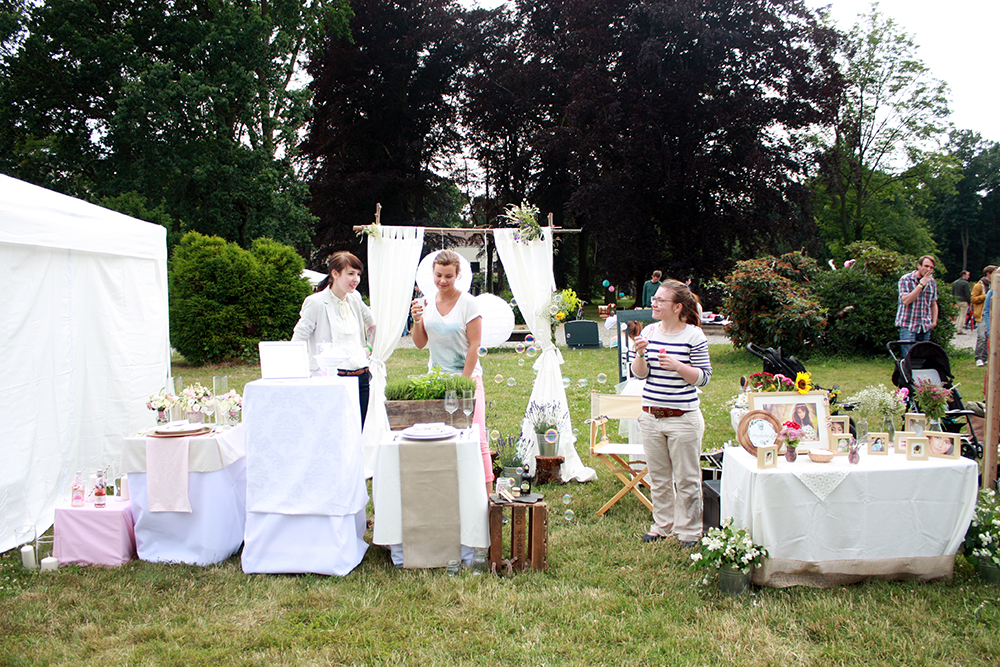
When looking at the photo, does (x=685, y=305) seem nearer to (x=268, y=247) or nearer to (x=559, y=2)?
(x=268, y=247)

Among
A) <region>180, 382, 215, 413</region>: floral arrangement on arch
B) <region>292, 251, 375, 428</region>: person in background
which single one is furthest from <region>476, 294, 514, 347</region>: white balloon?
<region>180, 382, 215, 413</region>: floral arrangement on arch

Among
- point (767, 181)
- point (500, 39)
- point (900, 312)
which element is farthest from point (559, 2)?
point (900, 312)

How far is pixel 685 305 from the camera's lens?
3.84 metres

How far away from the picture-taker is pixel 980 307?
12766mm

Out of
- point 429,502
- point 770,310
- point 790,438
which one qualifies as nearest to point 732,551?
point 790,438

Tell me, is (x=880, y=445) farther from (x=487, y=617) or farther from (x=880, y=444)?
(x=487, y=617)

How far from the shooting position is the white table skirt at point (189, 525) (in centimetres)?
378

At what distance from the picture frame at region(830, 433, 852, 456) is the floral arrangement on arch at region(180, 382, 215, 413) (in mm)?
3561

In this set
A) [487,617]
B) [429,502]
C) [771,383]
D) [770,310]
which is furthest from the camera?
[770,310]

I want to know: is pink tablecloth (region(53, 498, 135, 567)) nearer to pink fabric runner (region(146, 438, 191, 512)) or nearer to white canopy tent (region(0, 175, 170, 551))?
pink fabric runner (region(146, 438, 191, 512))

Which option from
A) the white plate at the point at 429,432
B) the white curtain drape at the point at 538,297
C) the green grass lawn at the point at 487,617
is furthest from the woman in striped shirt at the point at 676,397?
the white curtain drape at the point at 538,297

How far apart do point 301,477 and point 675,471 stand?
2157 millimetres

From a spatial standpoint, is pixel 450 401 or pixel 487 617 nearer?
pixel 487 617

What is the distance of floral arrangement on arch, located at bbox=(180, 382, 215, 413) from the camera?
3.98 metres
